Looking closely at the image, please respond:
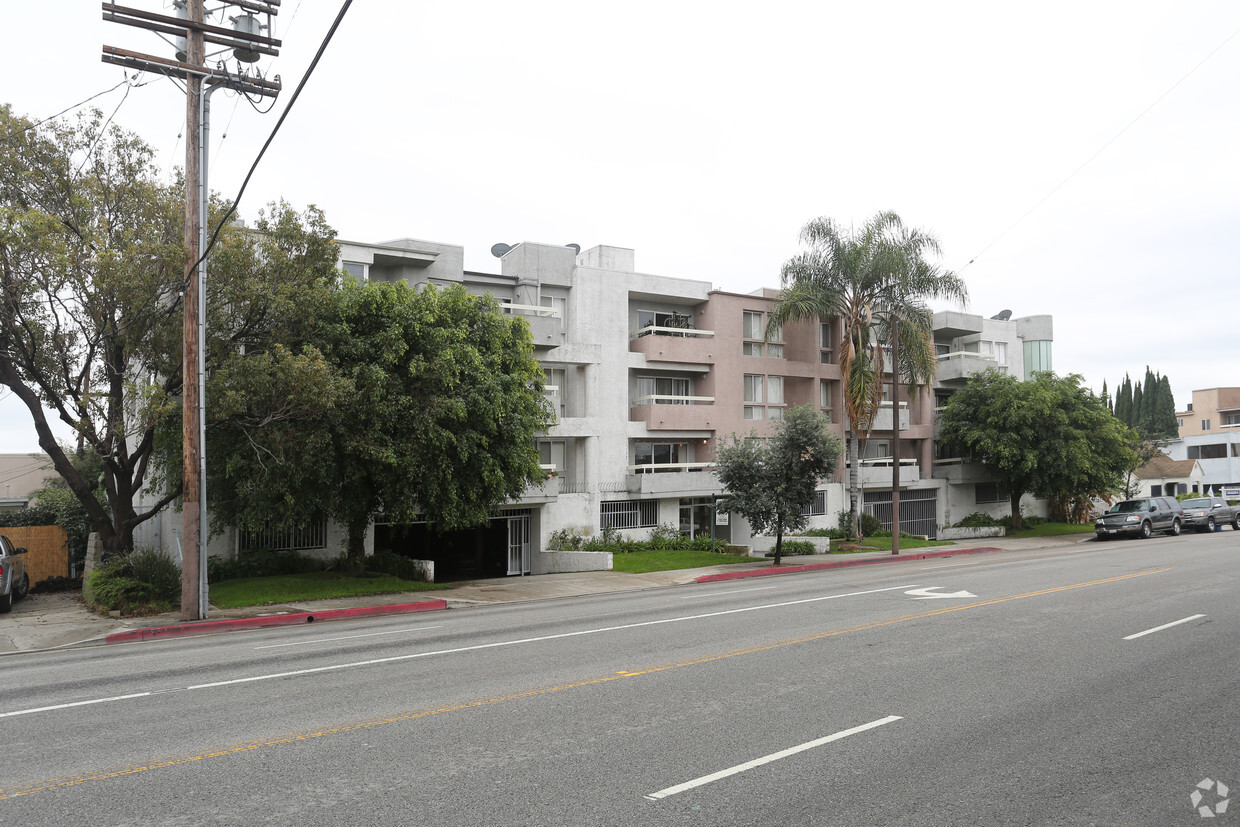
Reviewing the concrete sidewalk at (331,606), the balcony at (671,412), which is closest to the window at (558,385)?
the balcony at (671,412)

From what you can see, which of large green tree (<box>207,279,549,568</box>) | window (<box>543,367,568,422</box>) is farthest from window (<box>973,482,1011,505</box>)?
large green tree (<box>207,279,549,568</box>)

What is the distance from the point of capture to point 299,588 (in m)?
20.3

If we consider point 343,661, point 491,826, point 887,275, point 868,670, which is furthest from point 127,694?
point 887,275

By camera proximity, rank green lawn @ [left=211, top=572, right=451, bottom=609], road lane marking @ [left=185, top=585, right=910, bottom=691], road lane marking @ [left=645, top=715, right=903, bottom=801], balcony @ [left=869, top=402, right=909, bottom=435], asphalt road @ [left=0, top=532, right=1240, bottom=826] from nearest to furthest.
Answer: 1. asphalt road @ [left=0, top=532, right=1240, bottom=826]
2. road lane marking @ [left=645, top=715, right=903, bottom=801]
3. road lane marking @ [left=185, top=585, right=910, bottom=691]
4. green lawn @ [left=211, top=572, right=451, bottom=609]
5. balcony @ [left=869, top=402, right=909, bottom=435]

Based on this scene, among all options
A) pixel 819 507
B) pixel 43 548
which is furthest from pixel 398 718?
pixel 819 507

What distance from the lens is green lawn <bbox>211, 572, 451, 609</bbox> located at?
1900 centimetres

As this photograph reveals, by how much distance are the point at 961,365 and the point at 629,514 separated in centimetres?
2307

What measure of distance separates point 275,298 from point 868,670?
1561 centimetres

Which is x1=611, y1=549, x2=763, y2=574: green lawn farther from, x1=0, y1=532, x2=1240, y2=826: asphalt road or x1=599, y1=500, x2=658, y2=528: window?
x1=0, y1=532, x2=1240, y2=826: asphalt road

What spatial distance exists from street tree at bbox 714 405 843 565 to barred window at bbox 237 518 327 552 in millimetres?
12960

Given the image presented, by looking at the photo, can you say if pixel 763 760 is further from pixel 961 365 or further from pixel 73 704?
pixel 961 365

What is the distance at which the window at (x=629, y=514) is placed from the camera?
1257 inches

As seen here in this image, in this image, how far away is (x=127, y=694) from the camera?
30.5 feet

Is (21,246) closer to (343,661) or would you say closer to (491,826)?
(343,661)
